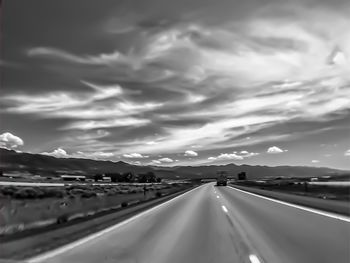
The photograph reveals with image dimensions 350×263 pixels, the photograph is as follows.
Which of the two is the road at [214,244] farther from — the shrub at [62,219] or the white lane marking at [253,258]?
the shrub at [62,219]

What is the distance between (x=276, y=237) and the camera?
35.1 ft

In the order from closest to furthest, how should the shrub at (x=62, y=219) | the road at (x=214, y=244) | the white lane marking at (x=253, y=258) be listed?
the white lane marking at (x=253, y=258) < the road at (x=214, y=244) < the shrub at (x=62, y=219)

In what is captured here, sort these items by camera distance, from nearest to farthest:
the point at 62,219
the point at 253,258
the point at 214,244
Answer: the point at 253,258, the point at 214,244, the point at 62,219

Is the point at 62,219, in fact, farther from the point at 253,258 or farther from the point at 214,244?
the point at 253,258

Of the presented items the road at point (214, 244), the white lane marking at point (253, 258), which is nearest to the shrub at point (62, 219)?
the road at point (214, 244)

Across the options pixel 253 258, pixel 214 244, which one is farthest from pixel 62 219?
pixel 253 258

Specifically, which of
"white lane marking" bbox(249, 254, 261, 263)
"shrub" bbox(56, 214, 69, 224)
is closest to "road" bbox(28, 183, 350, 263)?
"white lane marking" bbox(249, 254, 261, 263)

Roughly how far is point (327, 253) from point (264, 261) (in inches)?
67.3

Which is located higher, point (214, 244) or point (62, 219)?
point (62, 219)

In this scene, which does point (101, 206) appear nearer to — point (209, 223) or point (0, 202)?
point (209, 223)

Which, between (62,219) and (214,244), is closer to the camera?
(214,244)

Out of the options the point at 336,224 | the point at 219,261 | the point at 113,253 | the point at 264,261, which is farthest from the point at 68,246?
the point at 336,224

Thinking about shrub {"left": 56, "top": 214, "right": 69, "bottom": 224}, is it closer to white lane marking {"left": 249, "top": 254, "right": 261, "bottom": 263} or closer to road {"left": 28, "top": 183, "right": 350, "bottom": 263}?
road {"left": 28, "top": 183, "right": 350, "bottom": 263}

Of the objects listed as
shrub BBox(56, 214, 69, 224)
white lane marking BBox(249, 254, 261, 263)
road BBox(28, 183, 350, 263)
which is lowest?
white lane marking BBox(249, 254, 261, 263)
